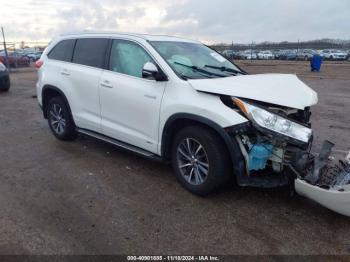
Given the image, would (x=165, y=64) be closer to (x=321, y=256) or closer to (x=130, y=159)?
(x=130, y=159)

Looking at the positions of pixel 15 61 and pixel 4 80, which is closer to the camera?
pixel 4 80

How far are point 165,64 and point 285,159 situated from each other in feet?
5.86

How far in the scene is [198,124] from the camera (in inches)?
157

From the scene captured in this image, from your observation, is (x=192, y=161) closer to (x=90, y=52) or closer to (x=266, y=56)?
(x=90, y=52)

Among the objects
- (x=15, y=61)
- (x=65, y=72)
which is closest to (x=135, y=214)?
(x=65, y=72)

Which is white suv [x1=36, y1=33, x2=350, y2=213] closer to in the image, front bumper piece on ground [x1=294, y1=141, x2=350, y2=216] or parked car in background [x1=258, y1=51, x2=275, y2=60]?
front bumper piece on ground [x1=294, y1=141, x2=350, y2=216]

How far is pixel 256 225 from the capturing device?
11.6 ft

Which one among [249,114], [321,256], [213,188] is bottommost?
[321,256]

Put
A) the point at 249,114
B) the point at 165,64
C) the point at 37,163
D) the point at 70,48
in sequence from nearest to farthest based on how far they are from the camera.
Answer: the point at 249,114
the point at 165,64
the point at 37,163
the point at 70,48

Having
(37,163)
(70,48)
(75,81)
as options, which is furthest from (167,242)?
(70,48)

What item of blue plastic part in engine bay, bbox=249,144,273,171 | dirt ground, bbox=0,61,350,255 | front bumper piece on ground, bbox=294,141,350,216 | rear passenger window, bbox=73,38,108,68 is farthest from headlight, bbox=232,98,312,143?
rear passenger window, bbox=73,38,108,68

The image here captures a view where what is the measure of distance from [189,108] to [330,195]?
1664 millimetres

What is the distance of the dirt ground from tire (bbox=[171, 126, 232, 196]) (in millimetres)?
189

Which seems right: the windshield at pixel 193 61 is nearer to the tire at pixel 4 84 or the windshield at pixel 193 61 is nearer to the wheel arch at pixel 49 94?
the wheel arch at pixel 49 94
